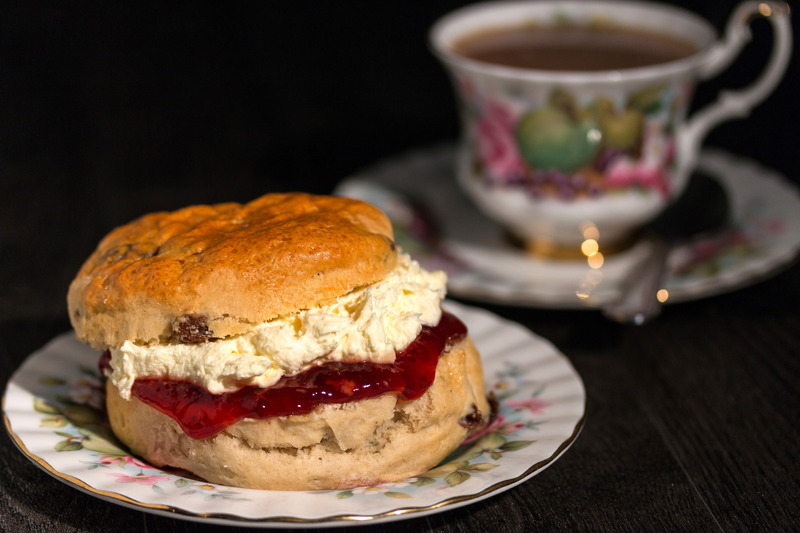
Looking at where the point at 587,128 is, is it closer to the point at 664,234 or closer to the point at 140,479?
the point at 664,234

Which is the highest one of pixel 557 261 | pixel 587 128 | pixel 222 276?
pixel 222 276

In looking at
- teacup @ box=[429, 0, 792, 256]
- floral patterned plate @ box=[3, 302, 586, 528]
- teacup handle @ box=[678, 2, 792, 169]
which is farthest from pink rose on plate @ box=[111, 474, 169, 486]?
teacup handle @ box=[678, 2, 792, 169]

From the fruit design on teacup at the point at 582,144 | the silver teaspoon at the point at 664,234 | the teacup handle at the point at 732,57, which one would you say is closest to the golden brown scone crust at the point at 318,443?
the silver teaspoon at the point at 664,234

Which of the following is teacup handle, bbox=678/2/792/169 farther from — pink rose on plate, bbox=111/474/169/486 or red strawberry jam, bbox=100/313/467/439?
pink rose on plate, bbox=111/474/169/486

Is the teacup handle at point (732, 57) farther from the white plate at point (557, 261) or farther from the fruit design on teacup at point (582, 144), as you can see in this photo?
the white plate at point (557, 261)

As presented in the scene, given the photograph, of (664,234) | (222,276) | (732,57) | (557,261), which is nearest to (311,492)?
(222,276)

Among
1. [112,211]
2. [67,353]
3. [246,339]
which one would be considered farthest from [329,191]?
[246,339]
